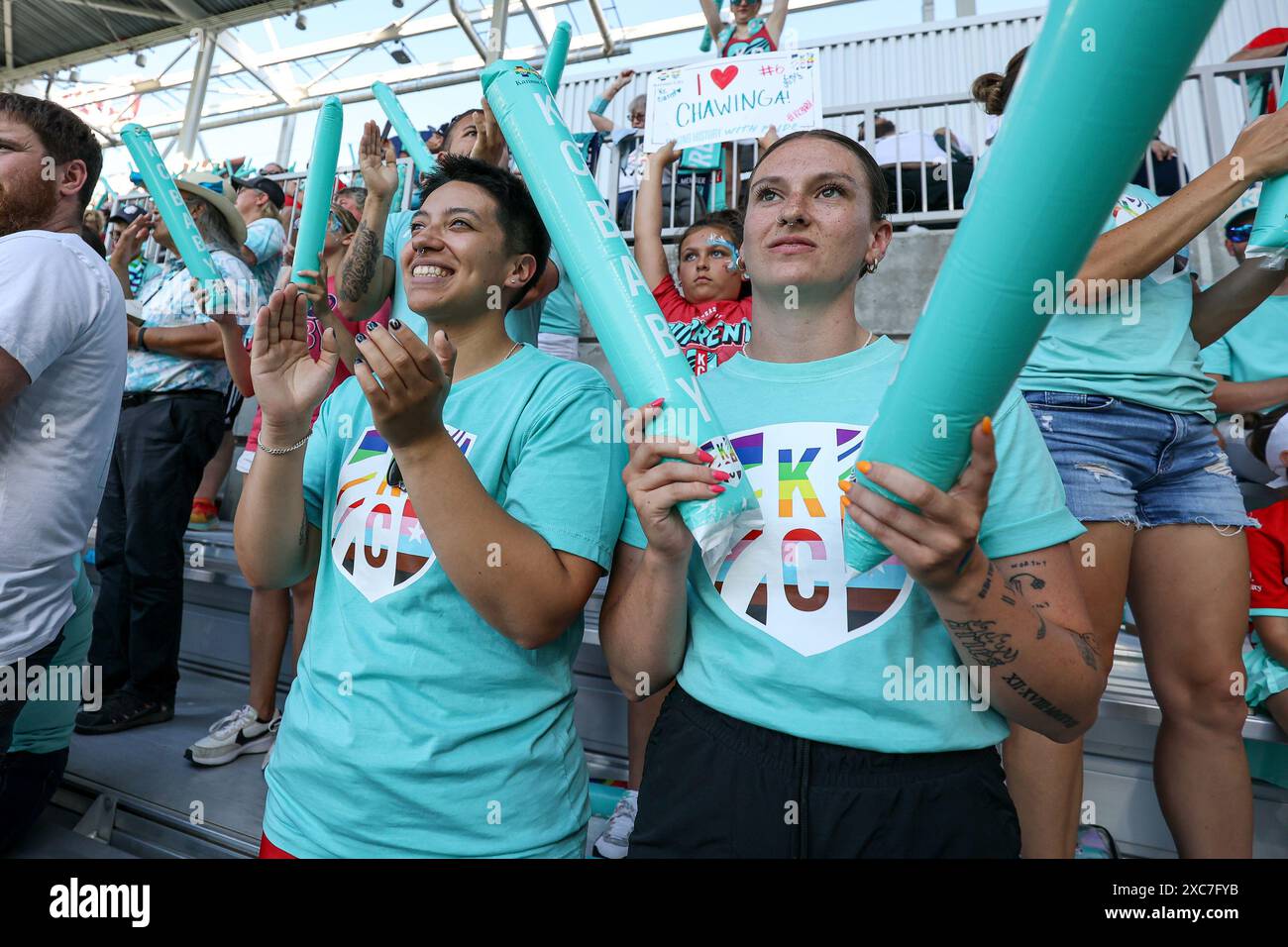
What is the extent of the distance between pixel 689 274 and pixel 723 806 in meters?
2.35

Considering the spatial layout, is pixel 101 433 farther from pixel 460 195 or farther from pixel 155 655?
pixel 155 655

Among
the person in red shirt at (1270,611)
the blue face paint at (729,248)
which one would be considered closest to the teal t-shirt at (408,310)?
the blue face paint at (729,248)

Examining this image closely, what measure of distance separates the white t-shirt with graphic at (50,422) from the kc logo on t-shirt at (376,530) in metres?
0.72

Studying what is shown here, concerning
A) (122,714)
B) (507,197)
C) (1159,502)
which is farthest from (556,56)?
(122,714)

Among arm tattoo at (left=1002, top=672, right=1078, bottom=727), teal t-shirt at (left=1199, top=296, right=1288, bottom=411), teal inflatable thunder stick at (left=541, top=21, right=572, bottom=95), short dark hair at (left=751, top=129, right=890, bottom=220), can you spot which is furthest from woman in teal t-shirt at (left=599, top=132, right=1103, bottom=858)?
teal t-shirt at (left=1199, top=296, right=1288, bottom=411)

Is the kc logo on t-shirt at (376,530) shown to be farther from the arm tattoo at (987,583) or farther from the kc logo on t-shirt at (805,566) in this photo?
the arm tattoo at (987,583)

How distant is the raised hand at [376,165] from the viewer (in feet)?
6.39

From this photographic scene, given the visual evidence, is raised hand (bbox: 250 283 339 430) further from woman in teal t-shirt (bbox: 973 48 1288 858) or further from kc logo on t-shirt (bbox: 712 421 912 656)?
woman in teal t-shirt (bbox: 973 48 1288 858)

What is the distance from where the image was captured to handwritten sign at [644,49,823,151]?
3285 millimetres

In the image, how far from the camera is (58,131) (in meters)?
1.81

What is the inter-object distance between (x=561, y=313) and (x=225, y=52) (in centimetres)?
1311

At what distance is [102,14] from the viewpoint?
12.4 m

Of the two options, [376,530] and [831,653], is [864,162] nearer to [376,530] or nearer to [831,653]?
[831,653]

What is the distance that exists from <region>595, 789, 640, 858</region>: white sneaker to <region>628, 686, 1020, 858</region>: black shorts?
2.93 feet
